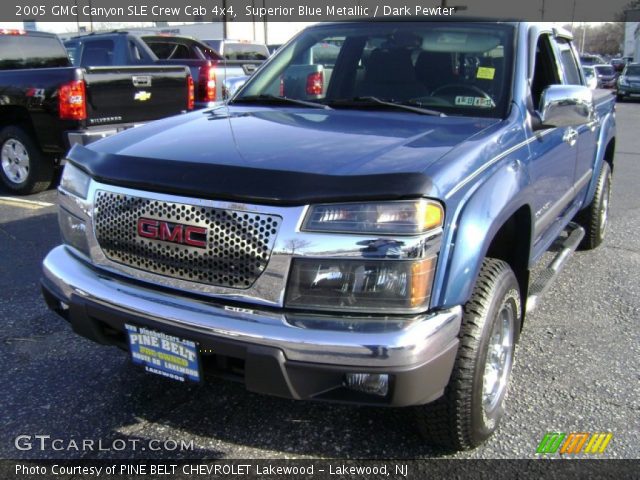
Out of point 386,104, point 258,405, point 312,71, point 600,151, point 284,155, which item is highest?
point 312,71

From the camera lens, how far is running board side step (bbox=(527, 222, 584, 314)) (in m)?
3.28

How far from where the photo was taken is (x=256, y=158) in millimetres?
2418

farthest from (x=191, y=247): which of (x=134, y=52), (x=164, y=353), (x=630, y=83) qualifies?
(x=630, y=83)

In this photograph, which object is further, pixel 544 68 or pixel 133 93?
pixel 133 93

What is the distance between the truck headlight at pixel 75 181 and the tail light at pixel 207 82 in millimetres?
6505

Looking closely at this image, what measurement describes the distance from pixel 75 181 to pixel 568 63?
355cm

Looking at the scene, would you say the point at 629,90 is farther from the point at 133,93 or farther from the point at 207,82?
the point at 133,93

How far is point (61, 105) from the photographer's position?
6.50 meters

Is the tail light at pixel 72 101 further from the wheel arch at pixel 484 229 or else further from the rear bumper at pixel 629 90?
the rear bumper at pixel 629 90

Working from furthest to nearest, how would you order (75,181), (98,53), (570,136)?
(98,53), (570,136), (75,181)

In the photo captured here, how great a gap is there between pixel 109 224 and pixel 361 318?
1.12 metres

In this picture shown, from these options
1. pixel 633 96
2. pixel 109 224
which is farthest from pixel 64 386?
pixel 633 96

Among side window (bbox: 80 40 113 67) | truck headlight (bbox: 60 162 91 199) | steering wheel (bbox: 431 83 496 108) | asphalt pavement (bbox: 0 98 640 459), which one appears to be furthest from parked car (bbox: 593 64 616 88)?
truck headlight (bbox: 60 162 91 199)

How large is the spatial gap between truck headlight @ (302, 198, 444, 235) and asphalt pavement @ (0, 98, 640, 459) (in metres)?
1.05
